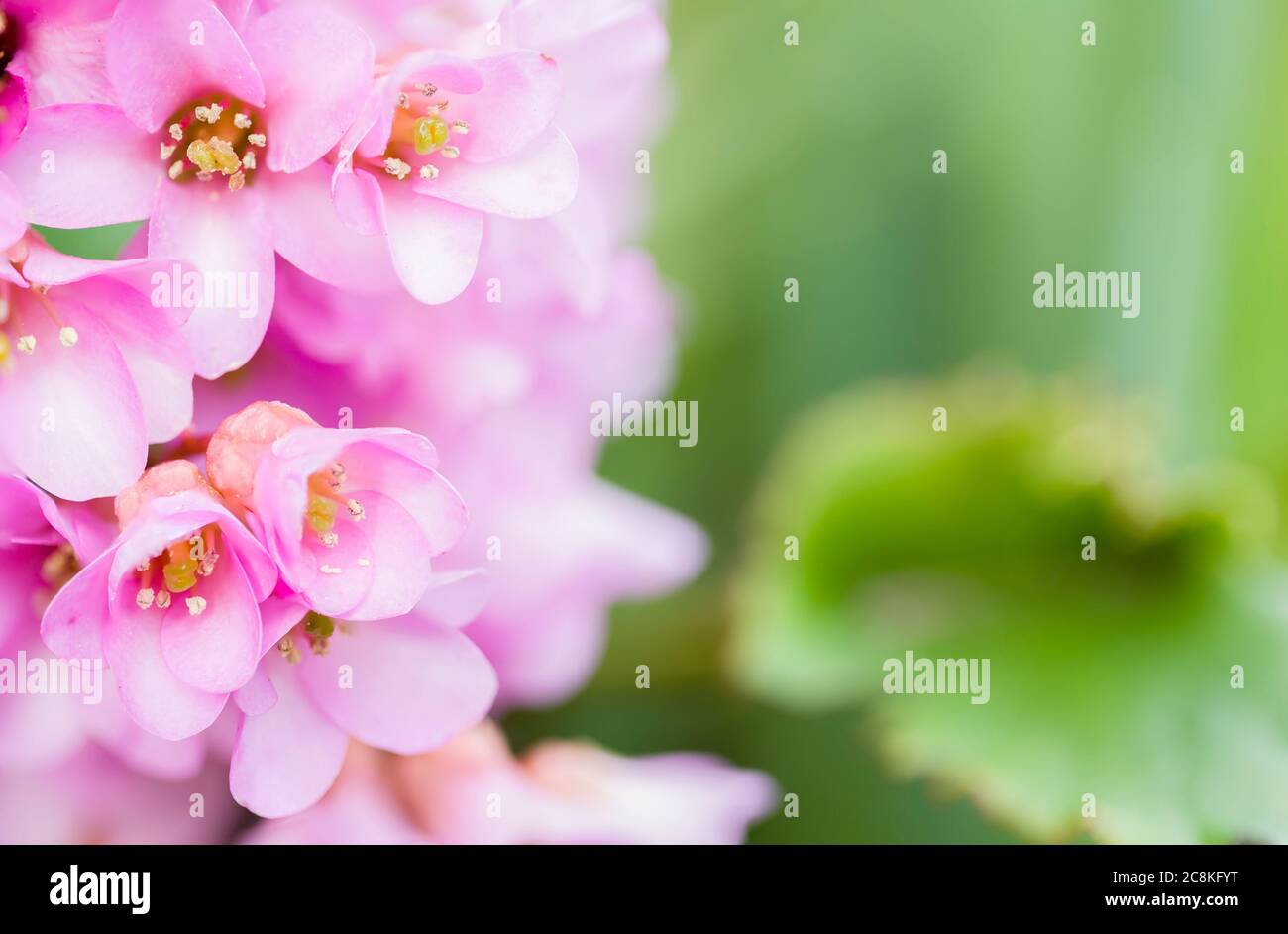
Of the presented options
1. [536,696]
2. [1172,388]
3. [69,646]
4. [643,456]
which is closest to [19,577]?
[69,646]

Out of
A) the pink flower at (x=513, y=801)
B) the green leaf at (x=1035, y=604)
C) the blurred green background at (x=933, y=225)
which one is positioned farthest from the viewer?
the blurred green background at (x=933, y=225)

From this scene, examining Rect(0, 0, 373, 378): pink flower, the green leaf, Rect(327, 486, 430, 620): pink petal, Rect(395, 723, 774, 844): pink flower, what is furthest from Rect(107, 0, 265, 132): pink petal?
the green leaf

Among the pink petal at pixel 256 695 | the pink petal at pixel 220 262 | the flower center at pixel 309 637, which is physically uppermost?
the pink petal at pixel 220 262

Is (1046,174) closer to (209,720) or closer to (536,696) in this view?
(536,696)

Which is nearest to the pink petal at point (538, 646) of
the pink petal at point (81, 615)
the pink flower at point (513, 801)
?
the pink flower at point (513, 801)

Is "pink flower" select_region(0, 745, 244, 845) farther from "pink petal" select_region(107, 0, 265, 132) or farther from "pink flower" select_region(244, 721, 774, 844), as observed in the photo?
"pink petal" select_region(107, 0, 265, 132)

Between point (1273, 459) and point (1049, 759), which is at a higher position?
point (1273, 459)

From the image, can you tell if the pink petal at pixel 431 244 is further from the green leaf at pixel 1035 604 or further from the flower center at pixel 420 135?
the green leaf at pixel 1035 604
